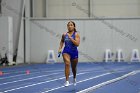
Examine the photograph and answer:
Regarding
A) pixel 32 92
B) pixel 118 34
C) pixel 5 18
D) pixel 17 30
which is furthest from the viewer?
pixel 118 34

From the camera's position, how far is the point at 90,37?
32.2 metres

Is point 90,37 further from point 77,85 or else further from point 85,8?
point 77,85

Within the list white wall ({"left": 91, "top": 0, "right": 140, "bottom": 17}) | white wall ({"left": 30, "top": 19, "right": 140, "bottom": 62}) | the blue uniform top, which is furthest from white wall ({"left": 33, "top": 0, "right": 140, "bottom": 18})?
the blue uniform top

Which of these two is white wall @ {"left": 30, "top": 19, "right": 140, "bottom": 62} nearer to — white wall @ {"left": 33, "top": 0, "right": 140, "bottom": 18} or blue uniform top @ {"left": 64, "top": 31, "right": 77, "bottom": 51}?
white wall @ {"left": 33, "top": 0, "right": 140, "bottom": 18}

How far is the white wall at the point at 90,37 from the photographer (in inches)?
1252

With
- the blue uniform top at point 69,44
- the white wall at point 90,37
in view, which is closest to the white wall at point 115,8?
the white wall at point 90,37

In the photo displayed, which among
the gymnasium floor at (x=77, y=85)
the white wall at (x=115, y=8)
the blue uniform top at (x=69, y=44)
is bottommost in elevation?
the gymnasium floor at (x=77, y=85)

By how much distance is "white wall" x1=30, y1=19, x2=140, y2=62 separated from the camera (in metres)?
31.8

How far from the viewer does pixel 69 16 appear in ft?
107

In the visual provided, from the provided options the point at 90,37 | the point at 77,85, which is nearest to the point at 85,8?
the point at 90,37

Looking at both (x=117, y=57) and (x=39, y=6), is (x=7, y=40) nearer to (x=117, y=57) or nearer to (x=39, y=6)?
(x=39, y=6)

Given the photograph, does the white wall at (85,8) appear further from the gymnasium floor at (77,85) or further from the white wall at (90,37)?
the gymnasium floor at (77,85)

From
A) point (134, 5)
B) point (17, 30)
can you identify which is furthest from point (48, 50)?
point (134, 5)

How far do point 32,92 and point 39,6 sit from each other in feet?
72.2
